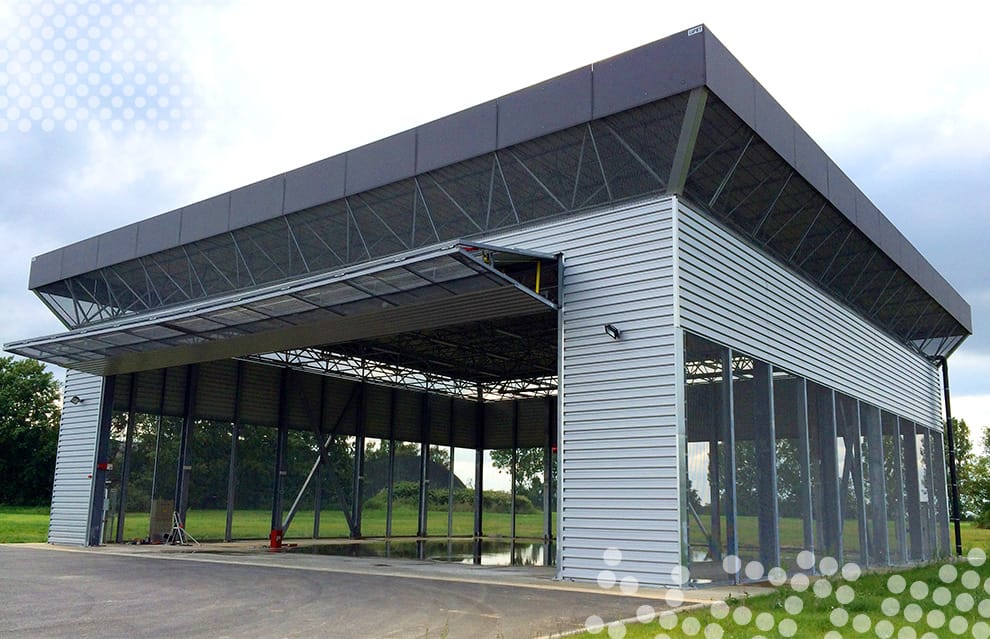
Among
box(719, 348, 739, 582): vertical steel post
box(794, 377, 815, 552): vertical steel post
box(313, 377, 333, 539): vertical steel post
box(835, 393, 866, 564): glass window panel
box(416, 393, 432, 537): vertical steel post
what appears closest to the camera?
box(719, 348, 739, 582): vertical steel post

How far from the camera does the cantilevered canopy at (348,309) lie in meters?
14.2

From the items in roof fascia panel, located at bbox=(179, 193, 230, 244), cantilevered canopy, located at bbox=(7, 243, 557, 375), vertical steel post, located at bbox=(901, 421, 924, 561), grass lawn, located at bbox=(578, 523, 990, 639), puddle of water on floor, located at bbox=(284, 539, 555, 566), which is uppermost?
roof fascia panel, located at bbox=(179, 193, 230, 244)

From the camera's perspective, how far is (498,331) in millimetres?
25625

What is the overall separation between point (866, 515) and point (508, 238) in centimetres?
1132

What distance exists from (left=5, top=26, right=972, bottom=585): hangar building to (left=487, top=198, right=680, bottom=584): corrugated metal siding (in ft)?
0.13

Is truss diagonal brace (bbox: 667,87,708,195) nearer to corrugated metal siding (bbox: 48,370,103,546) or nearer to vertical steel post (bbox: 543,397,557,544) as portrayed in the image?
corrugated metal siding (bbox: 48,370,103,546)

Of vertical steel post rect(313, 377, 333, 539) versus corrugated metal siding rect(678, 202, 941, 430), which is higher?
corrugated metal siding rect(678, 202, 941, 430)

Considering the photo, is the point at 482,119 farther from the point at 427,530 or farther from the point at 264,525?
the point at 427,530

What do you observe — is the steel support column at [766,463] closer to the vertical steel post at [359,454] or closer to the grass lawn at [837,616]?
the grass lawn at [837,616]

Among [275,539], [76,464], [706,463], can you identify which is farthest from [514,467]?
[706,463]

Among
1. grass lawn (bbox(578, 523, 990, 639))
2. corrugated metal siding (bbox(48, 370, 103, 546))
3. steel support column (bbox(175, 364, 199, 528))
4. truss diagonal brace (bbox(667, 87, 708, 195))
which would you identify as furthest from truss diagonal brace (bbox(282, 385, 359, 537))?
grass lawn (bbox(578, 523, 990, 639))

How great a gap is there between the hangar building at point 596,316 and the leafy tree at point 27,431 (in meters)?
31.4

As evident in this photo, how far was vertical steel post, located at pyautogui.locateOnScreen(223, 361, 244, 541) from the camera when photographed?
86.6ft
